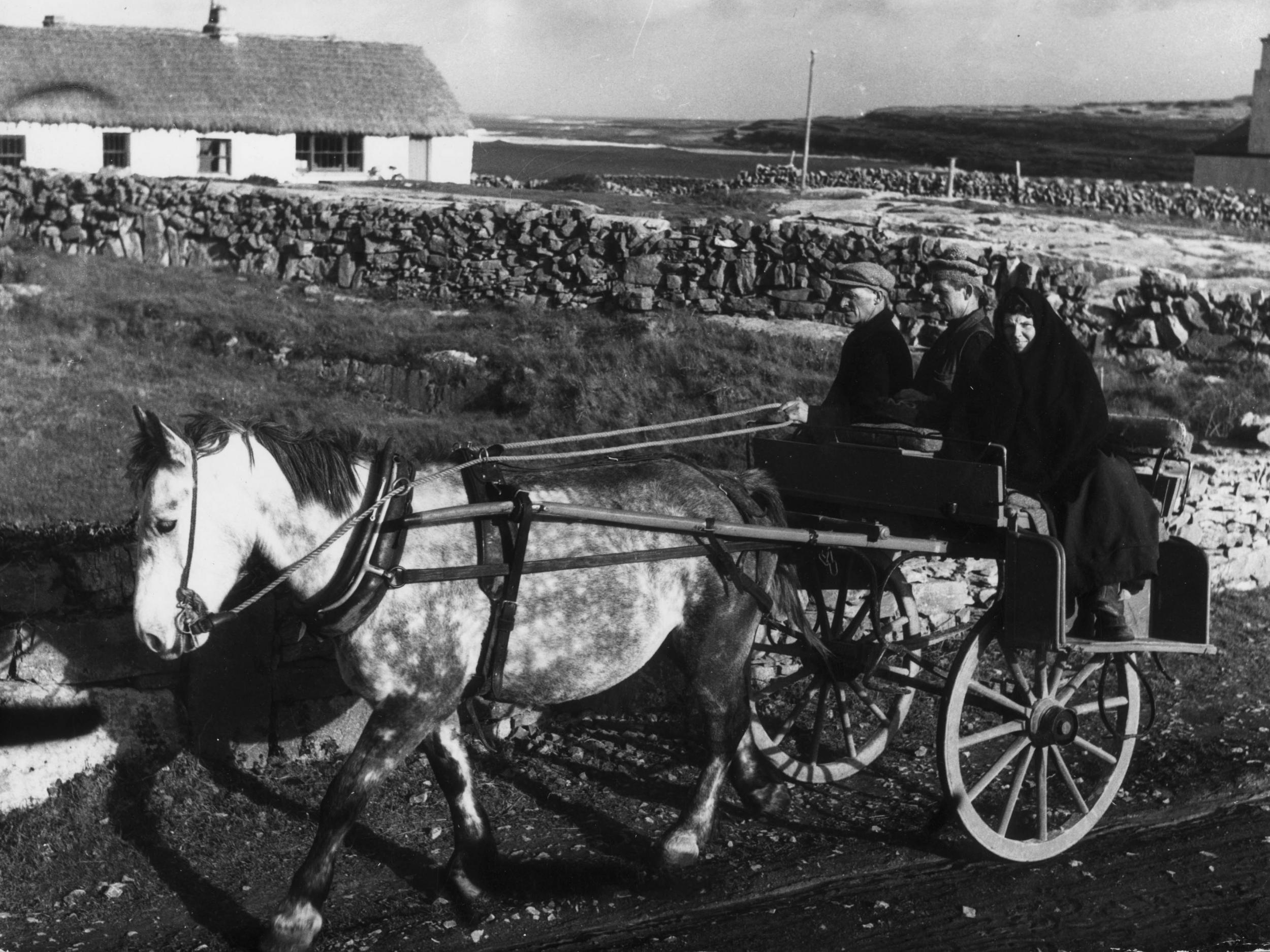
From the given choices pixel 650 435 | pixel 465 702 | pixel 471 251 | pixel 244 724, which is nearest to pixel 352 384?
pixel 650 435

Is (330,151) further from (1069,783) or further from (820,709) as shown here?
(1069,783)

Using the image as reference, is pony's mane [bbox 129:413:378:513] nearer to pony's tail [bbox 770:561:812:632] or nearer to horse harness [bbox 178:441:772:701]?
horse harness [bbox 178:441:772:701]

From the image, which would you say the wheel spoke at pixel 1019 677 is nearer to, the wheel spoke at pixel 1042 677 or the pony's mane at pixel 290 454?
the wheel spoke at pixel 1042 677

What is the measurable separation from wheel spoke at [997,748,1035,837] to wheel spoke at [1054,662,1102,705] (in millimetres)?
347

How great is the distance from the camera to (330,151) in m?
37.2

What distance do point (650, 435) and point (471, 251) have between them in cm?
840

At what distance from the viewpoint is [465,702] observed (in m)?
5.48

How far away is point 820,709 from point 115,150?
33418 mm

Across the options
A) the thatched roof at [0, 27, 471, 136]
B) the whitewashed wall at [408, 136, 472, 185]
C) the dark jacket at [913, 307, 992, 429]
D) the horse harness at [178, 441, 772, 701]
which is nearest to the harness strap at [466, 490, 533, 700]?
the horse harness at [178, 441, 772, 701]

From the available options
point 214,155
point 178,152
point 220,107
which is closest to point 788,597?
point 220,107

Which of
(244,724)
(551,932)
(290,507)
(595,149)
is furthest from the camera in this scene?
(595,149)

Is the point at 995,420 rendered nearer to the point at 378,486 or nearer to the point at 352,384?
the point at 378,486

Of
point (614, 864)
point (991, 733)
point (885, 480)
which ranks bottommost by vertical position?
point (614, 864)

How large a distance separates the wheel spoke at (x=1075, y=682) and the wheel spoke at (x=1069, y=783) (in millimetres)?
240
